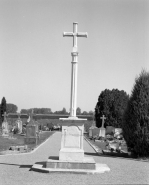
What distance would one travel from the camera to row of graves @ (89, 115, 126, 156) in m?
16.7

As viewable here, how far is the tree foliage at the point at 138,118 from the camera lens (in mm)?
14609

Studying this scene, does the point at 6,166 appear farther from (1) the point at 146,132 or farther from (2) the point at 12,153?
(1) the point at 146,132

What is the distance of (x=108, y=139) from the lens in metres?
30.2

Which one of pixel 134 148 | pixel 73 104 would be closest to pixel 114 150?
pixel 134 148

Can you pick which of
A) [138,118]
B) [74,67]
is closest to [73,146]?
[74,67]

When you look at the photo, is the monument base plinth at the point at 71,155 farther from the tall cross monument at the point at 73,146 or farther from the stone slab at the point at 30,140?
the stone slab at the point at 30,140

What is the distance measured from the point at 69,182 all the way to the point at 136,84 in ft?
30.7

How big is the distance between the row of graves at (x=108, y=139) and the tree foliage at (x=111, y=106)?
9.13ft

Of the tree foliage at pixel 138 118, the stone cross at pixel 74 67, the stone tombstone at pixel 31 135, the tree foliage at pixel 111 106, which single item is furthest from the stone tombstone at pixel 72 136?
the tree foliage at pixel 111 106

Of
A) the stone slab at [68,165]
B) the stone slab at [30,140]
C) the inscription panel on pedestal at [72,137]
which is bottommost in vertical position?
the stone slab at [68,165]

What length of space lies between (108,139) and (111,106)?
71.1 feet

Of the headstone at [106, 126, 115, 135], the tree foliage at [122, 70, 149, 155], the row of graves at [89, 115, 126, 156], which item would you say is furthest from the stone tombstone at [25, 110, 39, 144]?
the headstone at [106, 126, 115, 135]

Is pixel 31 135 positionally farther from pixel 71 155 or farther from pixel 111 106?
pixel 111 106

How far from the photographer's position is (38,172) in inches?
360
